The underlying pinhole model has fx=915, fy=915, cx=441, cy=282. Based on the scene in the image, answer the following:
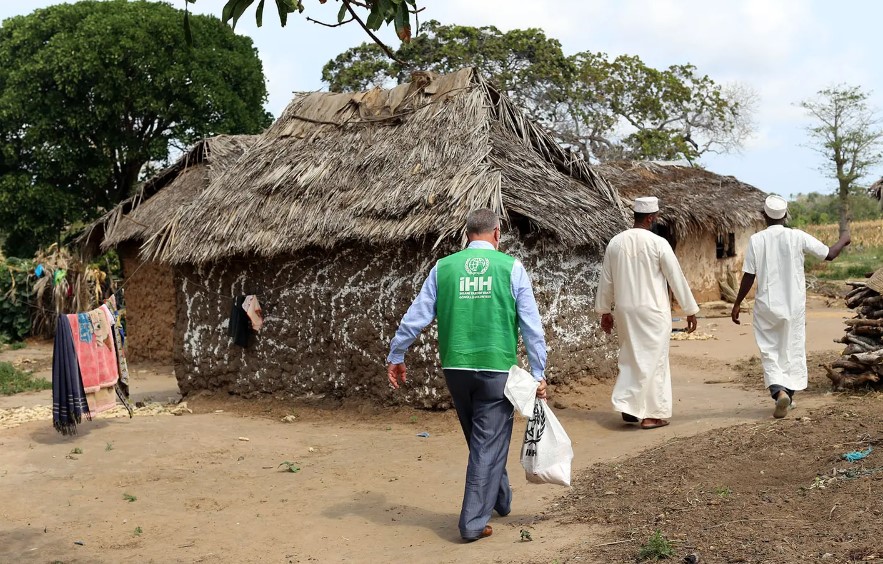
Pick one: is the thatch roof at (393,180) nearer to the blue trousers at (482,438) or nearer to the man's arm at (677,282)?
the man's arm at (677,282)

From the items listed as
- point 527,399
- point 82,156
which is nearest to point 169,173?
point 82,156

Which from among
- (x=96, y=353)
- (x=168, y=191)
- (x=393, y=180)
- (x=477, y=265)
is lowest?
(x=96, y=353)

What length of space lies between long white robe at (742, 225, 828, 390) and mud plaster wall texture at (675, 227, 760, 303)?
1213 centimetres

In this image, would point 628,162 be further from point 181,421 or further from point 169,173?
point 181,421

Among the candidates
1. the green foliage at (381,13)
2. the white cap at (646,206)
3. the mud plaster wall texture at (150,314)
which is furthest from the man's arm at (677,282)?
the mud plaster wall texture at (150,314)

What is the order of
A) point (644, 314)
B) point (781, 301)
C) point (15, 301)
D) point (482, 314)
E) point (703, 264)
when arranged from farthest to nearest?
point (703, 264) < point (15, 301) < point (644, 314) < point (781, 301) < point (482, 314)

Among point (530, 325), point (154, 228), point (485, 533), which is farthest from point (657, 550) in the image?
point (154, 228)

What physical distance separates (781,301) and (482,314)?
329cm

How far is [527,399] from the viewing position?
16.1ft

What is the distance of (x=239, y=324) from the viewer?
955cm

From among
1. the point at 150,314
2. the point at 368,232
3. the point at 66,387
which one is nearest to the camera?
the point at 66,387

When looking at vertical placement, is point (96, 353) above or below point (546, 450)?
above

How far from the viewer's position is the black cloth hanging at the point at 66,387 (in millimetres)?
8281

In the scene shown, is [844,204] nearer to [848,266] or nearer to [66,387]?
[848,266]
